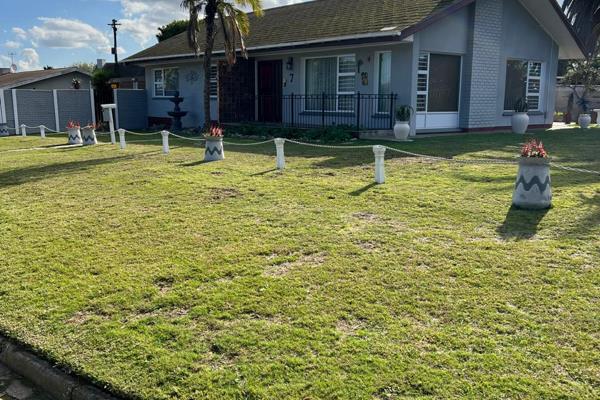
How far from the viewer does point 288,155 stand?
1267cm

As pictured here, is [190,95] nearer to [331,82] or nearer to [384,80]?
[331,82]

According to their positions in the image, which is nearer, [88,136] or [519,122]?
[88,136]

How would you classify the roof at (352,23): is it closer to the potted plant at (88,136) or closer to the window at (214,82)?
the window at (214,82)

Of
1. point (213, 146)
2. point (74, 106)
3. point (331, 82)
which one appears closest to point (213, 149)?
point (213, 146)

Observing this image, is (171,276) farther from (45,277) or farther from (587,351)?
(587,351)

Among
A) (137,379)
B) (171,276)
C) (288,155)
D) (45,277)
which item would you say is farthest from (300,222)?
(288,155)

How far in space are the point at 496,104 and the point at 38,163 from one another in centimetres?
1420

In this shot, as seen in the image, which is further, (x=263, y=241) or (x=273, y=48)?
(x=273, y=48)

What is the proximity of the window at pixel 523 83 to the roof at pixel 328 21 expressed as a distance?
4.84 meters

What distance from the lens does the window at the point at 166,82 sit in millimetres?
24594

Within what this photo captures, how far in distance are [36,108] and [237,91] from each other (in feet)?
31.9

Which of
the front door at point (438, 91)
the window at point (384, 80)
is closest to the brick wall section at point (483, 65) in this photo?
the front door at point (438, 91)

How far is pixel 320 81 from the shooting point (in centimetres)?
1914

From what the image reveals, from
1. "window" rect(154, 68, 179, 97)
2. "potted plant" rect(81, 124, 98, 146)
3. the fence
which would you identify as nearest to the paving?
"potted plant" rect(81, 124, 98, 146)
